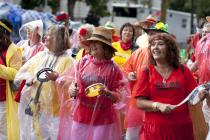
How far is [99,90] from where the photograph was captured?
5.65 meters

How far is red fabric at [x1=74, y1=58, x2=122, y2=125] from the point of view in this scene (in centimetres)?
588

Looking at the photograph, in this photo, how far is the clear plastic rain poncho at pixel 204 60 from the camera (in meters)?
7.32

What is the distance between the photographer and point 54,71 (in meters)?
6.69

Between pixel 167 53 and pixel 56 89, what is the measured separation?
220cm

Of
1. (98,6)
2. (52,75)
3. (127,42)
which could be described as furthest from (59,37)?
(98,6)

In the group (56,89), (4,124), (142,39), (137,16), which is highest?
(142,39)

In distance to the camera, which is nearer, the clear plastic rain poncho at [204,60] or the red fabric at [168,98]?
the red fabric at [168,98]

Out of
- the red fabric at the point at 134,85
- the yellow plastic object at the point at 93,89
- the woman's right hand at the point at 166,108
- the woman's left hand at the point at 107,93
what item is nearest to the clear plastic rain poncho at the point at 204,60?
the red fabric at the point at 134,85

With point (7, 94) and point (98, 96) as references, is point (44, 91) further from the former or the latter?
point (98, 96)

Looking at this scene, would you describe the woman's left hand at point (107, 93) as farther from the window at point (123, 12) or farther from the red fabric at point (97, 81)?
the window at point (123, 12)

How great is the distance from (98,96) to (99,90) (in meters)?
0.20

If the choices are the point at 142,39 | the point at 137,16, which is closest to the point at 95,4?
the point at 137,16

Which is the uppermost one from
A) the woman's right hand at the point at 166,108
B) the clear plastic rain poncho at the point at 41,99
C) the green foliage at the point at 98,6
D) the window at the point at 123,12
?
the woman's right hand at the point at 166,108

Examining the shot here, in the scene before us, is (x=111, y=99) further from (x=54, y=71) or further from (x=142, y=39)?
(x=142, y=39)
